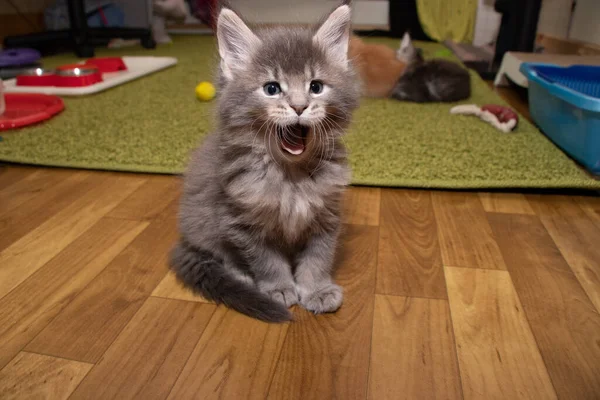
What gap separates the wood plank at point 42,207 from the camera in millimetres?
1356

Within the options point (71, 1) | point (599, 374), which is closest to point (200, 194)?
point (599, 374)

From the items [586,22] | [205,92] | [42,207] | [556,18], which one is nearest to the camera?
[42,207]

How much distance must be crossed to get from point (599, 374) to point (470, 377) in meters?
0.26

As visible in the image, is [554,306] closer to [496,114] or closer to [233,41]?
[233,41]

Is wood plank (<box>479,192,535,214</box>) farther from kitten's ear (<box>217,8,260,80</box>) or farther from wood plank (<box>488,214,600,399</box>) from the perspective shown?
kitten's ear (<box>217,8,260,80</box>)

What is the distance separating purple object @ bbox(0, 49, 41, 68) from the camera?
9.97ft

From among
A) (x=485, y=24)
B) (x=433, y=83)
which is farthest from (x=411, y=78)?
(x=485, y=24)

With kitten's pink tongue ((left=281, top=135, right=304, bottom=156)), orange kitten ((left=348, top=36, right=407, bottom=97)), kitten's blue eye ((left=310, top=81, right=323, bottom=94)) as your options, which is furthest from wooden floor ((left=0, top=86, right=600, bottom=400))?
orange kitten ((left=348, top=36, right=407, bottom=97))

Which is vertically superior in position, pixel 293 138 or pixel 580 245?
pixel 293 138

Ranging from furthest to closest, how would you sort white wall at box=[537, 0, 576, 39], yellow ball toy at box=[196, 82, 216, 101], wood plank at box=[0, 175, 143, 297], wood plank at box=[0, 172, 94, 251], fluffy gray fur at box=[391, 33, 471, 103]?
1. white wall at box=[537, 0, 576, 39]
2. fluffy gray fur at box=[391, 33, 471, 103]
3. yellow ball toy at box=[196, 82, 216, 101]
4. wood plank at box=[0, 172, 94, 251]
5. wood plank at box=[0, 175, 143, 297]

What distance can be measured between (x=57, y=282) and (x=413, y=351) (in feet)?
2.88

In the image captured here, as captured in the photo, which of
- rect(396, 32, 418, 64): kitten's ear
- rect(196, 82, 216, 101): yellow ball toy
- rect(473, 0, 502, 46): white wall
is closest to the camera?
rect(196, 82, 216, 101): yellow ball toy

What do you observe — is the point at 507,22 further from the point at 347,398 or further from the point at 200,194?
the point at 347,398

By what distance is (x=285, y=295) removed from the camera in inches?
41.8
